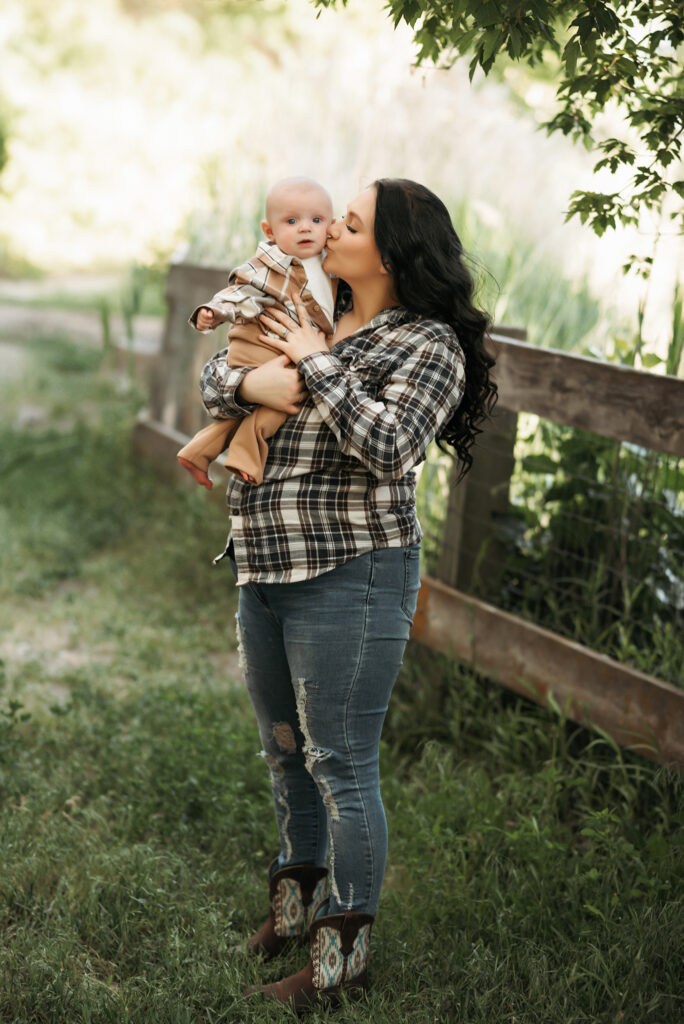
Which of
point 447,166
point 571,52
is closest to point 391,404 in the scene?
point 571,52

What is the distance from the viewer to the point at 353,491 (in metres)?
2.04

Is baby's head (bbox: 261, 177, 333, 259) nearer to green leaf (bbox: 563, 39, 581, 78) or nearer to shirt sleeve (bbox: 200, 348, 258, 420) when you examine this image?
shirt sleeve (bbox: 200, 348, 258, 420)

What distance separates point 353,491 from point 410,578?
10.0 inches

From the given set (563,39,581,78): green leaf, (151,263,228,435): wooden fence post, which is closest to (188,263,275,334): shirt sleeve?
(563,39,581,78): green leaf

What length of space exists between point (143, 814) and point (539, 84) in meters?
9.93

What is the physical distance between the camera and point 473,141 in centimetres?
540

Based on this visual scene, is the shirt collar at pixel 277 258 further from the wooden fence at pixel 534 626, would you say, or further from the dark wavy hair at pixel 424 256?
the wooden fence at pixel 534 626

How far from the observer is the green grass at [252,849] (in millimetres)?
2236

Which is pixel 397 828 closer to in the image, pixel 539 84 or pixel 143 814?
pixel 143 814

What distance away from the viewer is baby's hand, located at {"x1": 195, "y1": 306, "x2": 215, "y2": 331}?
6.97 ft

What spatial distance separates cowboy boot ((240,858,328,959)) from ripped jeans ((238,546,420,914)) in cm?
26

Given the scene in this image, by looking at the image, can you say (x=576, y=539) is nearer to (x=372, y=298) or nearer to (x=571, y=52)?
(x=372, y=298)

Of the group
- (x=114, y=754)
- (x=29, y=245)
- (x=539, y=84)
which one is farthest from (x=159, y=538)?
(x=29, y=245)


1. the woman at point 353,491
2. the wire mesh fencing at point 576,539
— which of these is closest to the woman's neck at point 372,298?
the woman at point 353,491
